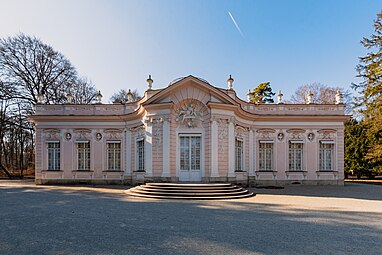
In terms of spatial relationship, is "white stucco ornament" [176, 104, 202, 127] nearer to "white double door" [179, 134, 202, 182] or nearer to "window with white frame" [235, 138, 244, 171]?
"white double door" [179, 134, 202, 182]

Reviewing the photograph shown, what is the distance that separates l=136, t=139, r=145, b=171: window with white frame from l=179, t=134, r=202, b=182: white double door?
270 cm

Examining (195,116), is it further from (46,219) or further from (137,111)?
(46,219)

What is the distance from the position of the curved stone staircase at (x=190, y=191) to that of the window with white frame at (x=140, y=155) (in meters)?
3.26

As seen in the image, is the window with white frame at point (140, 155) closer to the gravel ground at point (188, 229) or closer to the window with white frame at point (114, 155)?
the window with white frame at point (114, 155)

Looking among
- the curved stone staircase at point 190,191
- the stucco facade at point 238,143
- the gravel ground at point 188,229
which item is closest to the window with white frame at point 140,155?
the stucco facade at point 238,143

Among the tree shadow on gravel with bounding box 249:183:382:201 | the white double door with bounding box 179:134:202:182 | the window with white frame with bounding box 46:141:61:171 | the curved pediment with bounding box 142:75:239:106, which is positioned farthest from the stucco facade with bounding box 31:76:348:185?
the white double door with bounding box 179:134:202:182

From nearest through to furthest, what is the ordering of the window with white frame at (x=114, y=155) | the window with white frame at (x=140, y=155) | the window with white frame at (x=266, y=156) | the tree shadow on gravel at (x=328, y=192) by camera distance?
1. the tree shadow on gravel at (x=328, y=192)
2. the window with white frame at (x=140, y=155)
3. the window with white frame at (x=114, y=155)
4. the window with white frame at (x=266, y=156)

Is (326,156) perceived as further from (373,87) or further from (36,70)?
(36,70)

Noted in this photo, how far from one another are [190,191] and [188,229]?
5156mm

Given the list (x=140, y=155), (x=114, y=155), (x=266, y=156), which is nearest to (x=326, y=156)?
(x=266, y=156)

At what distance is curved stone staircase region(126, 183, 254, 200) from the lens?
10.2 metres

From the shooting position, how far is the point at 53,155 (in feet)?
52.4

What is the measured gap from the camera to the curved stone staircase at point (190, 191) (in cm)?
1020

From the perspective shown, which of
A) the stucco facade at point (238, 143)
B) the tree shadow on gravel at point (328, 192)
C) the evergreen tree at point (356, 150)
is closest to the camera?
the tree shadow on gravel at point (328, 192)
